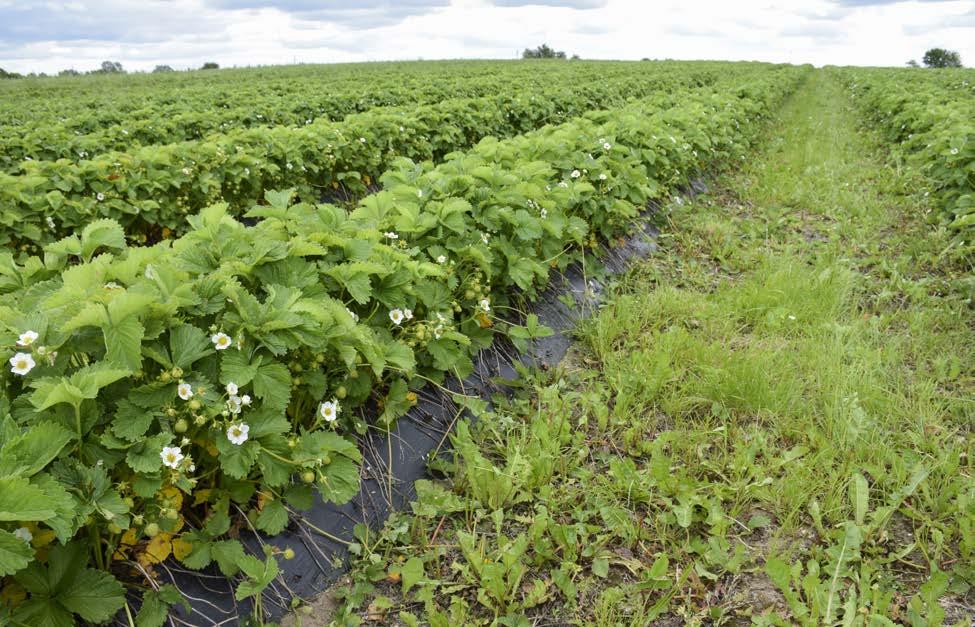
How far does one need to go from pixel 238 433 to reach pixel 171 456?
8.5 inches

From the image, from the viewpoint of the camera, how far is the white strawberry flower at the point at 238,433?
2041 mm

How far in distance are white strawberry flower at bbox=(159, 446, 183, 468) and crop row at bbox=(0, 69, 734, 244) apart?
412 cm

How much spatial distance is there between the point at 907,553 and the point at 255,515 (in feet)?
8.52

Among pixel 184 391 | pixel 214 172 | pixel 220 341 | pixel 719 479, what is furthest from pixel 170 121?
pixel 719 479

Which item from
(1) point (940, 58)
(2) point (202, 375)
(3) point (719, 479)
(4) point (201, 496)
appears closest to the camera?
(2) point (202, 375)

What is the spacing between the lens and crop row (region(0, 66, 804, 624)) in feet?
5.84

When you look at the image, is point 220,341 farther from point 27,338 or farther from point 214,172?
point 214,172

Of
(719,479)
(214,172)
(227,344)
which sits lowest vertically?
(719,479)

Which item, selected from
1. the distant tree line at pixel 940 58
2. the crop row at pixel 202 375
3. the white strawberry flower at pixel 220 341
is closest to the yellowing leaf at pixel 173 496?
the crop row at pixel 202 375

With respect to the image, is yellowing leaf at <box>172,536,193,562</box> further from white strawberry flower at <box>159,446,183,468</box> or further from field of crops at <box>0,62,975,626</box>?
white strawberry flower at <box>159,446,183,468</box>

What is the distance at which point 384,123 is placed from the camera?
8320 millimetres

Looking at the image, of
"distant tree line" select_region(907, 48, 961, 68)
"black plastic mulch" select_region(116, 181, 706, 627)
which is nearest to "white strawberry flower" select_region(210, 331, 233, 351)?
"black plastic mulch" select_region(116, 181, 706, 627)

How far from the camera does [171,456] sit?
6.28ft

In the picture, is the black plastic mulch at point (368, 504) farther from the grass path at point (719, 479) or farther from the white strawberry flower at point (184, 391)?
the white strawberry flower at point (184, 391)
